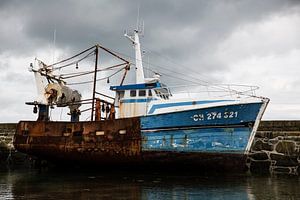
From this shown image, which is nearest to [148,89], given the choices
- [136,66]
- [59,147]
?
[136,66]

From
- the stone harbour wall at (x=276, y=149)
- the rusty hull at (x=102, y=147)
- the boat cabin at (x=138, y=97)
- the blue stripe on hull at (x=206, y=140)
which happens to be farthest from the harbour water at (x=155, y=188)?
the boat cabin at (x=138, y=97)

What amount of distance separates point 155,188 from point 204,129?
4.04 meters

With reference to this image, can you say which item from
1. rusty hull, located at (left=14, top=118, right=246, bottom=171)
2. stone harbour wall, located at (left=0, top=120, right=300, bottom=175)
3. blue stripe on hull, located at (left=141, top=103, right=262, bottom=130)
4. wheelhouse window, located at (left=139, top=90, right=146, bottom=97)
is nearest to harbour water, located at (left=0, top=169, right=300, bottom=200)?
rusty hull, located at (left=14, top=118, right=246, bottom=171)

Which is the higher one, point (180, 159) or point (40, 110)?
point (40, 110)

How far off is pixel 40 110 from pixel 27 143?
5.49 feet

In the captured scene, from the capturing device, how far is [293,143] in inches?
600

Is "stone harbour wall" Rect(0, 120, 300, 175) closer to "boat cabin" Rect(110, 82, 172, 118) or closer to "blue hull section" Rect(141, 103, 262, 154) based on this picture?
"blue hull section" Rect(141, 103, 262, 154)

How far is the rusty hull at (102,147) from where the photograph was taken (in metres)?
13.6

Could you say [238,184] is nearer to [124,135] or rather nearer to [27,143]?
[124,135]

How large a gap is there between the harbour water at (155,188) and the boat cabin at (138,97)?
2.85 metres

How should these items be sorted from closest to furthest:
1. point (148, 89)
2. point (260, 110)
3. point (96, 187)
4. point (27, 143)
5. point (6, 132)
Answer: point (96, 187) → point (260, 110) → point (148, 89) → point (27, 143) → point (6, 132)

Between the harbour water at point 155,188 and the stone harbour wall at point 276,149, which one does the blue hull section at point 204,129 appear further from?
the stone harbour wall at point 276,149

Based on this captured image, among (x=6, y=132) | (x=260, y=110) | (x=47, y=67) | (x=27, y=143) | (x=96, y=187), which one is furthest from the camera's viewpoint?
(x=6, y=132)

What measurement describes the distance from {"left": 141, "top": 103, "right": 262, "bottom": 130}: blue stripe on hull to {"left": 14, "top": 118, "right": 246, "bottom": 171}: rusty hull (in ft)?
3.53
